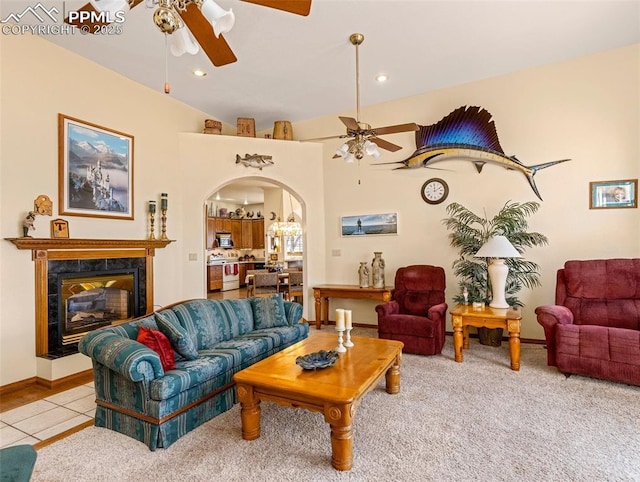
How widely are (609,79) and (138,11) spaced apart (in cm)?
531

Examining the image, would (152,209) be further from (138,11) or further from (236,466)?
(236,466)

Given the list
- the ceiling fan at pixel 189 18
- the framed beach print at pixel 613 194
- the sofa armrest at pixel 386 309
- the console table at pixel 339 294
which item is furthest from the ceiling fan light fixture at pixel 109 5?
the framed beach print at pixel 613 194

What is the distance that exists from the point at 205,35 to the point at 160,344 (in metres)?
2.19

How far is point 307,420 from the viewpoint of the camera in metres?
2.59

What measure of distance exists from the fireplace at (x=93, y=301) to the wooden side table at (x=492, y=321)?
4.04 m

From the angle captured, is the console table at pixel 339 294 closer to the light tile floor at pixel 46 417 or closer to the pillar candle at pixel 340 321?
the pillar candle at pixel 340 321

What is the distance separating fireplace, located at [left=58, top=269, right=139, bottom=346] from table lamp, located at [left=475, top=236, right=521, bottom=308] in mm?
4394

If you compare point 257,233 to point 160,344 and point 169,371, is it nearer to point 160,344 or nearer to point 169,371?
point 160,344

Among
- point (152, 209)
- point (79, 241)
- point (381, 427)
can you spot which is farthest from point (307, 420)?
point (152, 209)

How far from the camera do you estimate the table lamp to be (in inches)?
153

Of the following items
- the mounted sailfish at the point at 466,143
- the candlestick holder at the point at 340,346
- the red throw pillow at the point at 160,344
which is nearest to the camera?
the red throw pillow at the point at 160,344

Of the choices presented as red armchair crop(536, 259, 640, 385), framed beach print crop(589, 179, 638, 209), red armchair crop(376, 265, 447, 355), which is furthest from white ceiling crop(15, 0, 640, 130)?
red armchair crop(376, 265, 447, 355)

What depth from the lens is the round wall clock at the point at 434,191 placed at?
5.11m

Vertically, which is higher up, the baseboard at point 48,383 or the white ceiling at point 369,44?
the white ceiling at point 369,44
